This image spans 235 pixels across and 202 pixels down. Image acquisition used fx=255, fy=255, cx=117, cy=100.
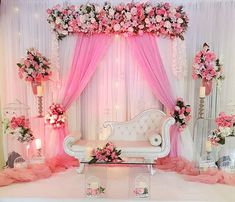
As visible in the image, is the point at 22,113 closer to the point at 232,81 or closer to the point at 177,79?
the point at 177,79

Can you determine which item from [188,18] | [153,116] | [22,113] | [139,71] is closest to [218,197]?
[153,116]

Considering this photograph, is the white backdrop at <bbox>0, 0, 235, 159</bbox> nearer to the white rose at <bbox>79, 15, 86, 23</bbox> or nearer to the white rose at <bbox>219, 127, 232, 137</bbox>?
the white rose at <bbox>79, 15, 86, 23</bbox>

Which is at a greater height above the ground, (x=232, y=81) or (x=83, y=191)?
(x=232, y=81)

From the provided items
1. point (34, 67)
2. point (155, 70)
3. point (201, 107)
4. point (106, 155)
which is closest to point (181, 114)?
point (201, 107)

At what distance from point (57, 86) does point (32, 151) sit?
1172 millimetres

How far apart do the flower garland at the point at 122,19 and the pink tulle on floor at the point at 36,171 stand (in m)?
2.11

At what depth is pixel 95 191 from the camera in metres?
2.95

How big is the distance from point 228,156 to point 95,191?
2.18 m

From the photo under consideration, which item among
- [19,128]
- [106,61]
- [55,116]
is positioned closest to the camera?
[19,128]

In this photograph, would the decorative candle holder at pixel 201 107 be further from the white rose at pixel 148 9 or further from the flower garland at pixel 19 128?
the flower garland at pixel 19 128

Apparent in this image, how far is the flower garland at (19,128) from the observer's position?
3.89 metres

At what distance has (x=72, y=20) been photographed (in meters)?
4.13

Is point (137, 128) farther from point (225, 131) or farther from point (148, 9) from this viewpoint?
point (148, 9)

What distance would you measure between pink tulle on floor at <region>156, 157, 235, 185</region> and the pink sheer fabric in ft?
0.71
